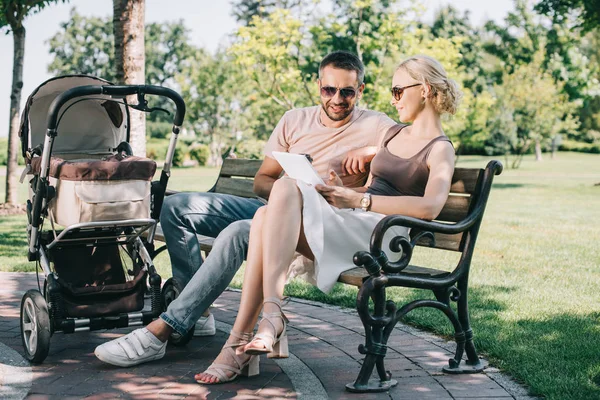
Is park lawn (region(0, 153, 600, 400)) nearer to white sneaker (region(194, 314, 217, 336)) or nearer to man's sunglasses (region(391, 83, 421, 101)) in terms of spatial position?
white sneaker (region(194, 314, 217, 336))

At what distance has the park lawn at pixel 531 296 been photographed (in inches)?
155

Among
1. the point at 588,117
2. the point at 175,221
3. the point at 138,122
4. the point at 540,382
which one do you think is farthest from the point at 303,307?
the point at 588,117

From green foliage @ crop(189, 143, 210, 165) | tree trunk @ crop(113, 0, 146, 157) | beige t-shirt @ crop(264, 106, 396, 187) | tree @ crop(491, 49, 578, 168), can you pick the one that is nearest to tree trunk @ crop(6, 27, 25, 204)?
tree trunk @ crop(113, 0, 146, 157)

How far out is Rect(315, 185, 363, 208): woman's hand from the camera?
12.5ft

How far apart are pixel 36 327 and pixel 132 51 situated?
13.4 feet

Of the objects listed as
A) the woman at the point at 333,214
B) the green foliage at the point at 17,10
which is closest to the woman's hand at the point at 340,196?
the woman at the point at 333,214

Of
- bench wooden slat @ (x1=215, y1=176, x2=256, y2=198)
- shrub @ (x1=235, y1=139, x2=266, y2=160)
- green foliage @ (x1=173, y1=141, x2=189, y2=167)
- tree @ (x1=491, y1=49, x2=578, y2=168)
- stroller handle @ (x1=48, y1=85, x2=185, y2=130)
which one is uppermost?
tree @ (x1=491, y1=49, x2=578, y2=168)

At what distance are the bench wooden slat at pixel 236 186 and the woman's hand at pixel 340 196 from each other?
182 centimetres

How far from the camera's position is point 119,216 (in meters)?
4.23

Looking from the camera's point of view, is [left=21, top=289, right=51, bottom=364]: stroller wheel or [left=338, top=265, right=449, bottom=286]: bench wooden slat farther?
[left=21, top=289, right=51, bottom=364]: stroller wheel

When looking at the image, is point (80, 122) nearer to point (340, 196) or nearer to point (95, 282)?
point (95, 282)

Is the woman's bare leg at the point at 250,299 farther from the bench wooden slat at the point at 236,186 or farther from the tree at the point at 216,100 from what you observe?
the tree at the point at 216,100

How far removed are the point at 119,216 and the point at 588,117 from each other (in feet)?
205

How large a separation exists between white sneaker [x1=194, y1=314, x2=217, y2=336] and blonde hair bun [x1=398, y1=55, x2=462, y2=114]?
187 centimetres
